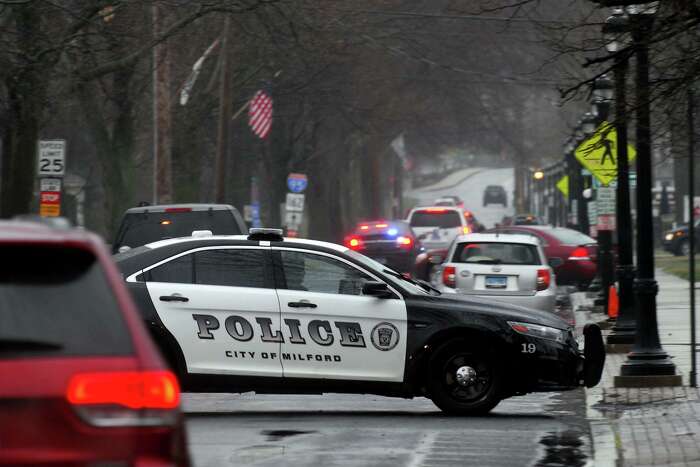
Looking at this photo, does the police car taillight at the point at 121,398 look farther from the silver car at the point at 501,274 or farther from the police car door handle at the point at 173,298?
the silver car at the point at 501,274

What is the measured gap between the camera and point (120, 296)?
4.90 m

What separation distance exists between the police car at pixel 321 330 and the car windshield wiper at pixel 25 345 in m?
7.37

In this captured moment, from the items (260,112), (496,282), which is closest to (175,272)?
(496,282)

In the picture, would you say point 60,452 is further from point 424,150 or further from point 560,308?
point 424,150

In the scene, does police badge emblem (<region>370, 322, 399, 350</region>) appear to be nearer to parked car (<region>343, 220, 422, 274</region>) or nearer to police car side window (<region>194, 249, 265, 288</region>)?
police car side window (<region>194, 249, 265, 288</region>)

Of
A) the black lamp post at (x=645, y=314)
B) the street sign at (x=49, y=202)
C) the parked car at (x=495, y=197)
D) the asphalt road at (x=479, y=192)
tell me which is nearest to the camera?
the black lamp post at (x=645, y=314)

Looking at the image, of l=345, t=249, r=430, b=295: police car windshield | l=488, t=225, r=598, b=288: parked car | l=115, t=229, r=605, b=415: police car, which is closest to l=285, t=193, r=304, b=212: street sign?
l=488, t=225, r=598, b=288: parked car

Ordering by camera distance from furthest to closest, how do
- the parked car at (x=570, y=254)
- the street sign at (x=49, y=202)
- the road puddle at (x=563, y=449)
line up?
1. the parked car at (x=570, y=254)
2. the street sign at (x=49, y=202)
3. the road puddle at (x=563, y=449)

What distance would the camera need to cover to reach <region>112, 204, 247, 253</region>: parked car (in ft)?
62.5

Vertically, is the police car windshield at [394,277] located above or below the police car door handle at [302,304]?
above

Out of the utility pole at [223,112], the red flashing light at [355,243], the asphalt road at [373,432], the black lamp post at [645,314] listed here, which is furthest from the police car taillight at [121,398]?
the red flashing light at [355,243]

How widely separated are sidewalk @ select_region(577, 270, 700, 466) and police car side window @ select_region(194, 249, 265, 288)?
2.94 m

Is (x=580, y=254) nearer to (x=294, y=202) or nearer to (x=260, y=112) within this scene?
(x=294, y=202)

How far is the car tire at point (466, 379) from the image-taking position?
12344 mm
